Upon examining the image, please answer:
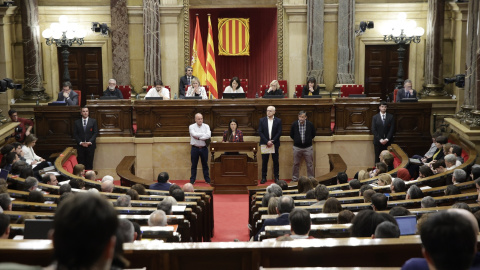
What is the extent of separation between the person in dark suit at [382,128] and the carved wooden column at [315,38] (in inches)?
136

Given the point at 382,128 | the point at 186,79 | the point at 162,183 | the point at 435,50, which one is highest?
the point at 435,50

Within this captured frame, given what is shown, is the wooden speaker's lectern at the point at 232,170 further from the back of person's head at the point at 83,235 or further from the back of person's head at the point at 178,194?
the back of person's head at the point at 83,235

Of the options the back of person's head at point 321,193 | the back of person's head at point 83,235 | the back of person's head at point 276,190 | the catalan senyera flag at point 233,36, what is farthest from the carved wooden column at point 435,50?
the back of person's head at point 83,235

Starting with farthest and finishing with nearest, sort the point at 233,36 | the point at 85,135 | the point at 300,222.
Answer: the point at 233,36 < the point at 85,135 < the point at 300,222

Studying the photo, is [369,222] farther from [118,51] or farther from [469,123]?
[118,51]

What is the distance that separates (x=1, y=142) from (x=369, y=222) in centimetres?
865

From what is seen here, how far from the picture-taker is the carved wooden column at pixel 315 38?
1585cm

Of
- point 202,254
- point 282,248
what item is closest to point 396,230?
point 282,248

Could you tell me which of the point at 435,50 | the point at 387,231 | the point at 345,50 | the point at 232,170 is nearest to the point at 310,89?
the point at 345,50

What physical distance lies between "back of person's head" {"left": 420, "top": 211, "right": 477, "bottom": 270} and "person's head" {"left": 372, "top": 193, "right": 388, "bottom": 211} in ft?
14.2

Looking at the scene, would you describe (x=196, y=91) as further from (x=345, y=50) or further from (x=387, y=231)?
(x=387, y=231)

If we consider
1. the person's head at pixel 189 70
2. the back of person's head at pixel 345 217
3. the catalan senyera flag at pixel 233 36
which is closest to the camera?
the back of person's head at pixel 345 217

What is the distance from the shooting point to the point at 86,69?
1647 centimetres

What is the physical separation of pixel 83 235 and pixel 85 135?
1085cm
